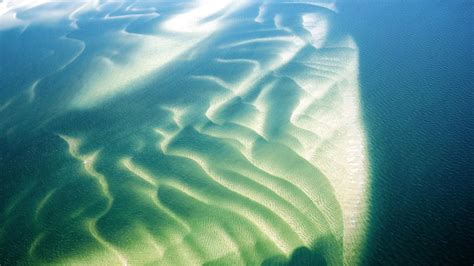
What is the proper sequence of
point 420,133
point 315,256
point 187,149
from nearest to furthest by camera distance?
1. point 315,256
2. point 420,133
3. point 187,149

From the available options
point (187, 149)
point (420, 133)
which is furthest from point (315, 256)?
point (420, 133)

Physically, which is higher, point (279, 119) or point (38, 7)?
point (38, 7)

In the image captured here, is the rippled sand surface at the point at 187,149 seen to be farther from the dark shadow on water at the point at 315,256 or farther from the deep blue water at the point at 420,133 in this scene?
the deep blue water at the point at 420,133

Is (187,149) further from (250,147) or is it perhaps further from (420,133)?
(420,133)

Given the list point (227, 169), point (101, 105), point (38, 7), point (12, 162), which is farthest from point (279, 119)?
point (38, 7)

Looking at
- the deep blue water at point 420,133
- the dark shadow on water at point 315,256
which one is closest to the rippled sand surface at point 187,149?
the dark shadow on water at point 315,256

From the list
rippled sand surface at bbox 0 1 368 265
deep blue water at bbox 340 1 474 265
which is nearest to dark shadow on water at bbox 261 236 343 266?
rippled sand surface at bbox 0 1 368 265

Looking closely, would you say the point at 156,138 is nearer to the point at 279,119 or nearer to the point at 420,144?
the point at 279,119
